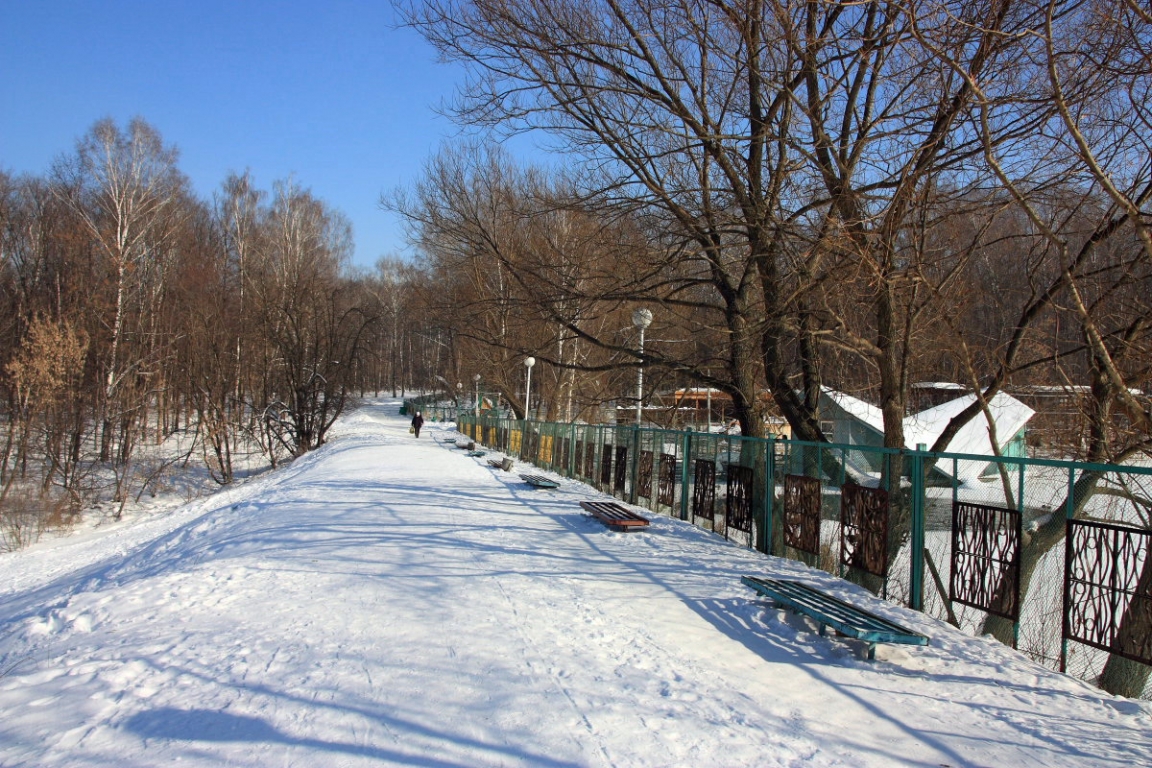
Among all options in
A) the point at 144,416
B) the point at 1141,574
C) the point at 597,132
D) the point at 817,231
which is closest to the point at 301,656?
the point at 1141,574

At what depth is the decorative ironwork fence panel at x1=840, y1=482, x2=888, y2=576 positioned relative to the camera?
7641mm

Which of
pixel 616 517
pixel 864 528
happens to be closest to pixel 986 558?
pixel 864 528

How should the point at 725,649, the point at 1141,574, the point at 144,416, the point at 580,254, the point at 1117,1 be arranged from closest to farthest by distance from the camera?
the point at 1141,574 < the point at 725,649 < the point at 1117,1 < the point at 580,254 < the point at 144,416

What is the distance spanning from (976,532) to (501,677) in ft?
13.1

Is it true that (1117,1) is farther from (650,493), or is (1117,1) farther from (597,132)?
(650,493)

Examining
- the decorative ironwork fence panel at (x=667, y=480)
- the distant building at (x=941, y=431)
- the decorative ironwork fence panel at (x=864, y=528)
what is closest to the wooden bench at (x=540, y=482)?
the decorative ironwork fence panel at (x=667, y=480)

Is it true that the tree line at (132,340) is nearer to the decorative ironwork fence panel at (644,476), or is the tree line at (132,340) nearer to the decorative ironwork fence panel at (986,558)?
the decorative ironwork fence panel at (644,476)

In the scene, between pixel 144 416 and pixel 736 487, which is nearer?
pixel 736 487

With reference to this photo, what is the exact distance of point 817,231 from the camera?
10.0 metres

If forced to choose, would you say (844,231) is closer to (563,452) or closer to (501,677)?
(501,677)

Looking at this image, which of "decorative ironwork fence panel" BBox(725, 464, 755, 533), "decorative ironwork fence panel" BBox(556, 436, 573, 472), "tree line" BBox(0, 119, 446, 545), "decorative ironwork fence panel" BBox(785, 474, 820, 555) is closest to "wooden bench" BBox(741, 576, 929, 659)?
"decorative ironwork fence panel" BBox(785, 474, 820, 555)

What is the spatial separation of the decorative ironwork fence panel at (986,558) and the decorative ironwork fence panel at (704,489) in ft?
16.3

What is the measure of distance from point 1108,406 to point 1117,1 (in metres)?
4.10

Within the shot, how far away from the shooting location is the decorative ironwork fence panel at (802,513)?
8.88 meters
